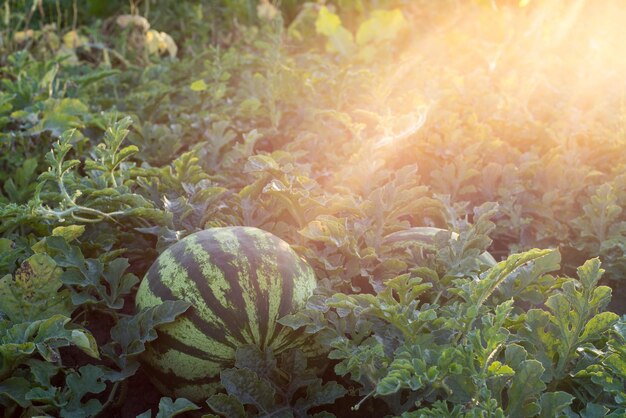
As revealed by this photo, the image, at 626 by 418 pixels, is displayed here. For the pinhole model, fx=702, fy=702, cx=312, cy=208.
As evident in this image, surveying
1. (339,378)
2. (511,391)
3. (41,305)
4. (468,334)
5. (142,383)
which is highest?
(468,334)

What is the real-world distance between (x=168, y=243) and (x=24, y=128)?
1439 mm

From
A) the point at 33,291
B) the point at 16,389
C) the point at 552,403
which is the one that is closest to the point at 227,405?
the point at 16,389

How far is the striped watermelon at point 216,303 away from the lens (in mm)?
2037

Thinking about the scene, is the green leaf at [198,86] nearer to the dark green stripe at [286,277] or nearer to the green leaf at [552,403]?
the dark green stripe at [286,277]

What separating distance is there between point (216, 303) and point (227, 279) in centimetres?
8

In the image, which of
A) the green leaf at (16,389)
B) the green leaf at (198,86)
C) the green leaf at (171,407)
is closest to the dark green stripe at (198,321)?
the green leaf at (171,407)

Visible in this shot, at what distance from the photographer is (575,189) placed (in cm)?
317

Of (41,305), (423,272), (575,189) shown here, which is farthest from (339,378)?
(575,189)

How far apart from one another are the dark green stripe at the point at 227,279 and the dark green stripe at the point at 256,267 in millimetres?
43

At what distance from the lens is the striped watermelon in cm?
204

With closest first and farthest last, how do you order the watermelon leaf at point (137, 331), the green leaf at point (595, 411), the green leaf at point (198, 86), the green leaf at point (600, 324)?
the green leaf at point (595, 411), the green leaf at point (600, 324), the watermelon leaf at point (137, 331), the green leaf at point (198, 86)

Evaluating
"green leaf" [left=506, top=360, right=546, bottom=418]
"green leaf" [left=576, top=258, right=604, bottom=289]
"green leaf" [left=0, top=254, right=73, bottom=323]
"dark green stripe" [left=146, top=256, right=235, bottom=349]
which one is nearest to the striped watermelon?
"dark green stripe" [left=146, top=256, right=235, bottom=349]

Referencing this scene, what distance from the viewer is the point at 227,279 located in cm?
208

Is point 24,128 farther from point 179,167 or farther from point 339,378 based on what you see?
point 339,378
